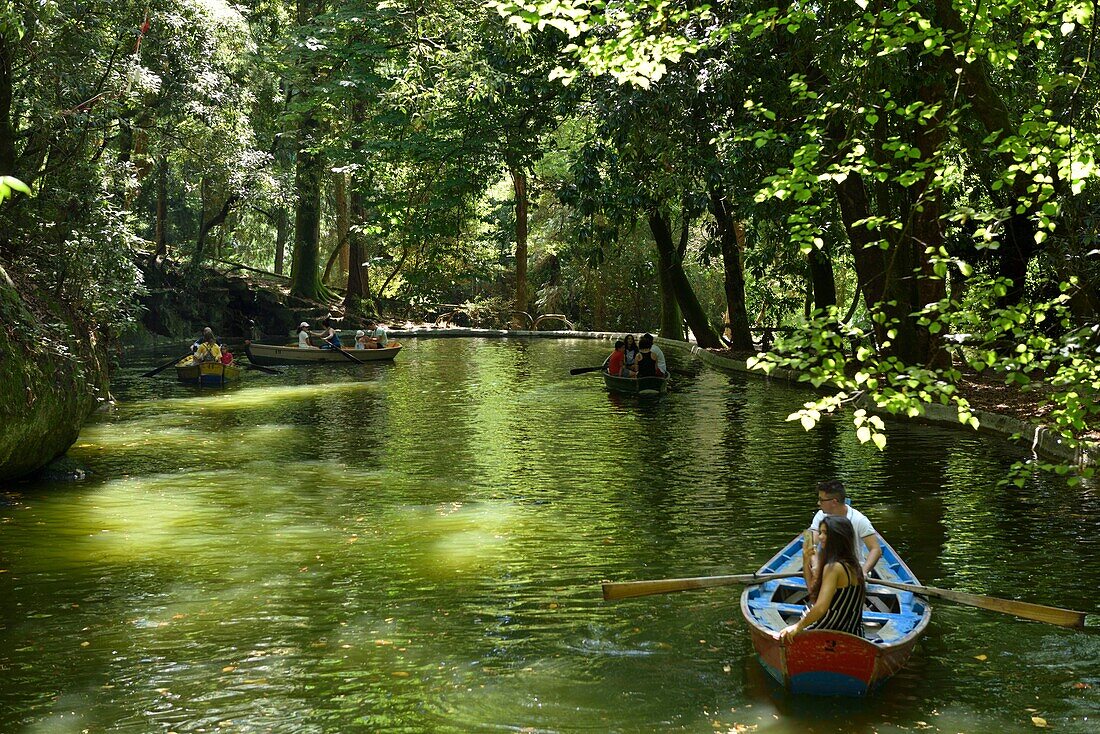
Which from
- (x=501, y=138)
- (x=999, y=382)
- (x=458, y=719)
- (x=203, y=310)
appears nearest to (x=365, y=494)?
(x=458, y=719)

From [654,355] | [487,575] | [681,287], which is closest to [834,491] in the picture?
[487,575]

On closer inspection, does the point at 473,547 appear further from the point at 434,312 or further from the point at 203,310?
the point at 434,312

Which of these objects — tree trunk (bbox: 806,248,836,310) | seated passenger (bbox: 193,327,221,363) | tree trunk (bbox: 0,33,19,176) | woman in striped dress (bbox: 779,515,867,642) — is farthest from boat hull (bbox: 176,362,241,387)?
woman in striped dress (bbox: 779,515,867,642)

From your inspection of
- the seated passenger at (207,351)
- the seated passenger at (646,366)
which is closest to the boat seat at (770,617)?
the seated passenger at (646,366)

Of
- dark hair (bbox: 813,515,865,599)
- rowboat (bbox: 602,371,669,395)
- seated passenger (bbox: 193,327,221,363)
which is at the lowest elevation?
dark hair (bbox: 813,515,865,599)

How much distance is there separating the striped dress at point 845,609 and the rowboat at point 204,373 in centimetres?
2264

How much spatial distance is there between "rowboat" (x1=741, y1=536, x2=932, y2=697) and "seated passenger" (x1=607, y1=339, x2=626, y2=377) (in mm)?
16807

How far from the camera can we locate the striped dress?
7438 millimetres

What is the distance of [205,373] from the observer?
27.6m

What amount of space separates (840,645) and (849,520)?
1.02 meters

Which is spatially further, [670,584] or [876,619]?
[670,584]

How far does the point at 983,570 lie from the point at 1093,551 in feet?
4.67

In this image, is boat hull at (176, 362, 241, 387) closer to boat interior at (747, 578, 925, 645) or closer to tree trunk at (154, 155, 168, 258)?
tree trunk at (154, 155, 168, 258)

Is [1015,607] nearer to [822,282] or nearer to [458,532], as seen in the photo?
[458,532]
